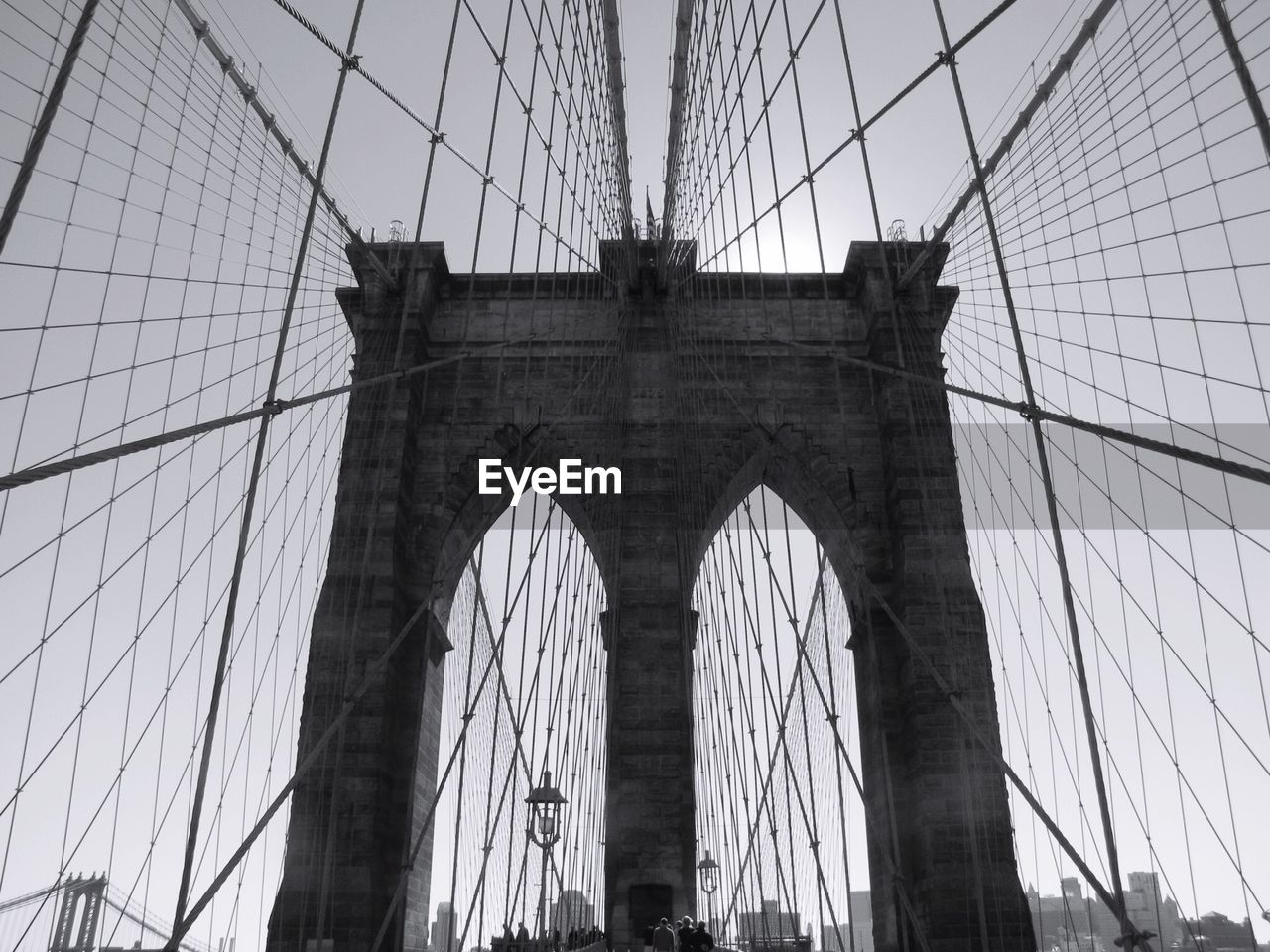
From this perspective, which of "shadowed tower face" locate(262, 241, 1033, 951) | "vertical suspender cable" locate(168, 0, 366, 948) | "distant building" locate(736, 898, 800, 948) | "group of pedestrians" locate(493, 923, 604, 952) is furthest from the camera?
"shadowed tower face" locate(262, 241, 1033, 951)

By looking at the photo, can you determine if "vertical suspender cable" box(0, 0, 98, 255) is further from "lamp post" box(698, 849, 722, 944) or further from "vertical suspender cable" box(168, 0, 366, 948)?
"lamp post" box(698, 849, 722, 944)

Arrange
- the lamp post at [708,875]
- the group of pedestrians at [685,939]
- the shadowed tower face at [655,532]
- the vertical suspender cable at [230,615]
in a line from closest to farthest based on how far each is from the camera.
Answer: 1. the vertical suspender cable at [230,615]
2. the group of pedestrians at [685,939]
3. the shadowed tower face at [655,532]
4. the lamp post at [708,875]

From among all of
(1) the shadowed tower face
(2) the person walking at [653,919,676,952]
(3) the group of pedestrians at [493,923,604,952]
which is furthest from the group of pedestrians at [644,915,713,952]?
(1) the shadowed tower face

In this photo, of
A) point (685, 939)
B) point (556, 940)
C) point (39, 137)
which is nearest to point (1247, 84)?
point (39, 137)

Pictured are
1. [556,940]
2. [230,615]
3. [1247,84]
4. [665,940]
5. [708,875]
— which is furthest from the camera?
[708,875]

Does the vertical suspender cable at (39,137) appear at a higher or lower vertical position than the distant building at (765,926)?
higher

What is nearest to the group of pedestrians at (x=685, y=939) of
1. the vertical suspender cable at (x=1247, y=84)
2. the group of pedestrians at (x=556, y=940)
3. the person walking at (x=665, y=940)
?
the person walking at (x=665, y=940)

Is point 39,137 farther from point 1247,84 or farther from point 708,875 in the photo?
point 708,875

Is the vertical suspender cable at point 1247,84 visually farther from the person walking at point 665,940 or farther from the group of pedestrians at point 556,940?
the group of pedestrians at point 556,940

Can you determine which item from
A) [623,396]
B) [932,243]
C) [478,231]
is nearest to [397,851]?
[623,396]
